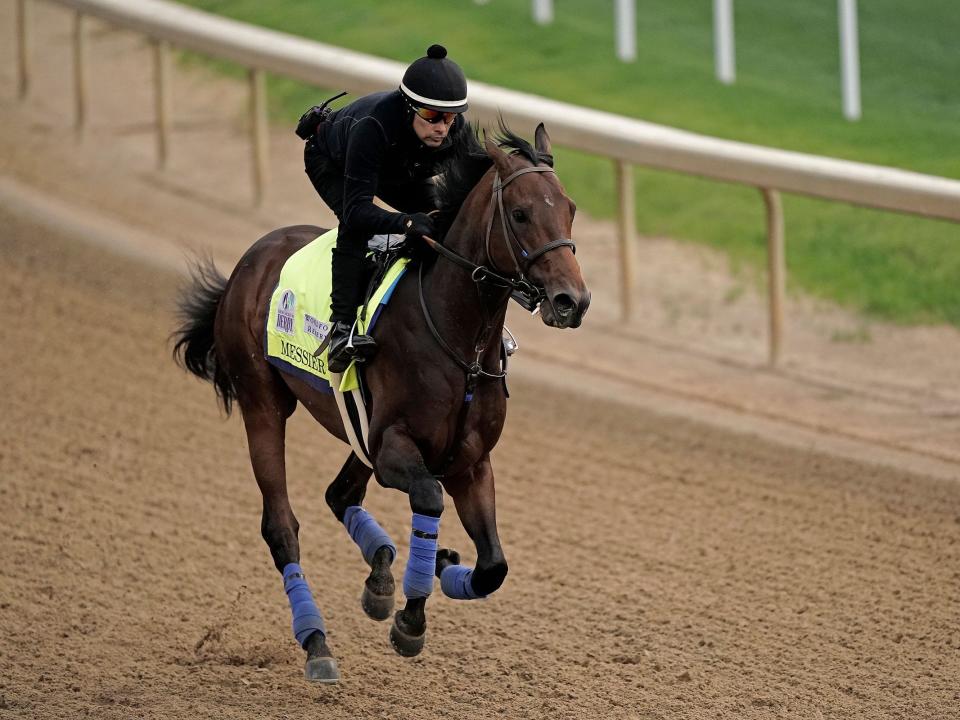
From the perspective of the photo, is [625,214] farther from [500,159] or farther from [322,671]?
[322,671]

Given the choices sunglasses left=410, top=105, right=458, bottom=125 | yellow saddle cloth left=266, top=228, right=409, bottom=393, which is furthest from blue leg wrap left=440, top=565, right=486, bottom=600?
sunglasses left=410, top=105, right=458, bottom=125

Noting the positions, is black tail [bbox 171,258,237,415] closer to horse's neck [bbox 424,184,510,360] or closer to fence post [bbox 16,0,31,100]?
horse's neck [bbox 424,184,510,360]

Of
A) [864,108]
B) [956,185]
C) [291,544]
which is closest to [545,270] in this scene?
[291,544]

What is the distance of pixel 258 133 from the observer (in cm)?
1229

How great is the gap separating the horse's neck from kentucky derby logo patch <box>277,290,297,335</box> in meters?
0.90

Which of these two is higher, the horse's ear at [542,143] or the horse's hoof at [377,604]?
the horse's ear at [542,143]

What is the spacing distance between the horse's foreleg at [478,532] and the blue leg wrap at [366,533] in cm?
40

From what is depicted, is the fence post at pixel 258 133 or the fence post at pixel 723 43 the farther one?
the fence post at pixel 723 43

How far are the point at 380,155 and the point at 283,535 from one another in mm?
1705

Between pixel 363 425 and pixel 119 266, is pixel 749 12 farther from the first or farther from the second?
pixel 363 425

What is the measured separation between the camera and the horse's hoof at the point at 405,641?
207 inches

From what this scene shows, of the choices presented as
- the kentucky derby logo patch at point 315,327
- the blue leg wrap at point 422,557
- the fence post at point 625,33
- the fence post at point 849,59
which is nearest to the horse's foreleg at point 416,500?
the blue leg wrap at point 422,557

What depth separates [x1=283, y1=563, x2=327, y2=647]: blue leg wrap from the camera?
5.47 meters

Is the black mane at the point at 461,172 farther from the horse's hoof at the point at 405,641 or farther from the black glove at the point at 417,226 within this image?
Answer: the horse's hoof at the point at 405,641
